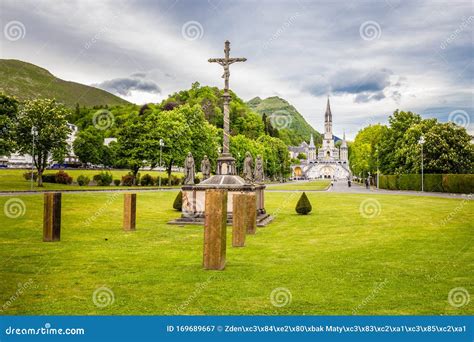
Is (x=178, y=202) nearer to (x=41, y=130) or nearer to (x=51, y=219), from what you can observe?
(x=51, y=219)

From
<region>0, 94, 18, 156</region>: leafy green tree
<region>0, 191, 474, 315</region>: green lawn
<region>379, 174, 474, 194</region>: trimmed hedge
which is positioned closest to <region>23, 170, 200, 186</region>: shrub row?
<region>0, 94, 18, 156</region>: leafy green tree

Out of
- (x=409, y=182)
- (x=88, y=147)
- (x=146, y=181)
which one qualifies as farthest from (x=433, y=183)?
(x=88, y=147)

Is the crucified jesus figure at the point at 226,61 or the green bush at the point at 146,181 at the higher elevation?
the crucified jesus figure at the point at 226,61

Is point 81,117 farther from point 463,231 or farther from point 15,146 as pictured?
point 463,231

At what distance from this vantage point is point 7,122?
132 feet

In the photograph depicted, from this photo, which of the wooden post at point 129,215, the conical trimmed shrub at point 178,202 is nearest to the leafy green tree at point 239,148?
the conical trimmed shrub at point 178,202

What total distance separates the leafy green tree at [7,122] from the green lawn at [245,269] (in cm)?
2141

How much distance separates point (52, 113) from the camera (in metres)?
45.4

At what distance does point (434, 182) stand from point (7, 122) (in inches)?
1943

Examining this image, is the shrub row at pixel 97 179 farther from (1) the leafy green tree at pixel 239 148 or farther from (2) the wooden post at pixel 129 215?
(2) the wooden post at pixel 129 215

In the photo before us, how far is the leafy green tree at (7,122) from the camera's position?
1513 inches

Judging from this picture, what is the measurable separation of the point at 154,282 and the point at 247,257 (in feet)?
13.8

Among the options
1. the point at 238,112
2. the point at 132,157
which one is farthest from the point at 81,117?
the point at 132,157

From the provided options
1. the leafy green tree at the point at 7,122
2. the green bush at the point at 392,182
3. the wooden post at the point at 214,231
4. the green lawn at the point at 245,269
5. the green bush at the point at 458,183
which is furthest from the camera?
the green bush at the point at 392,182
